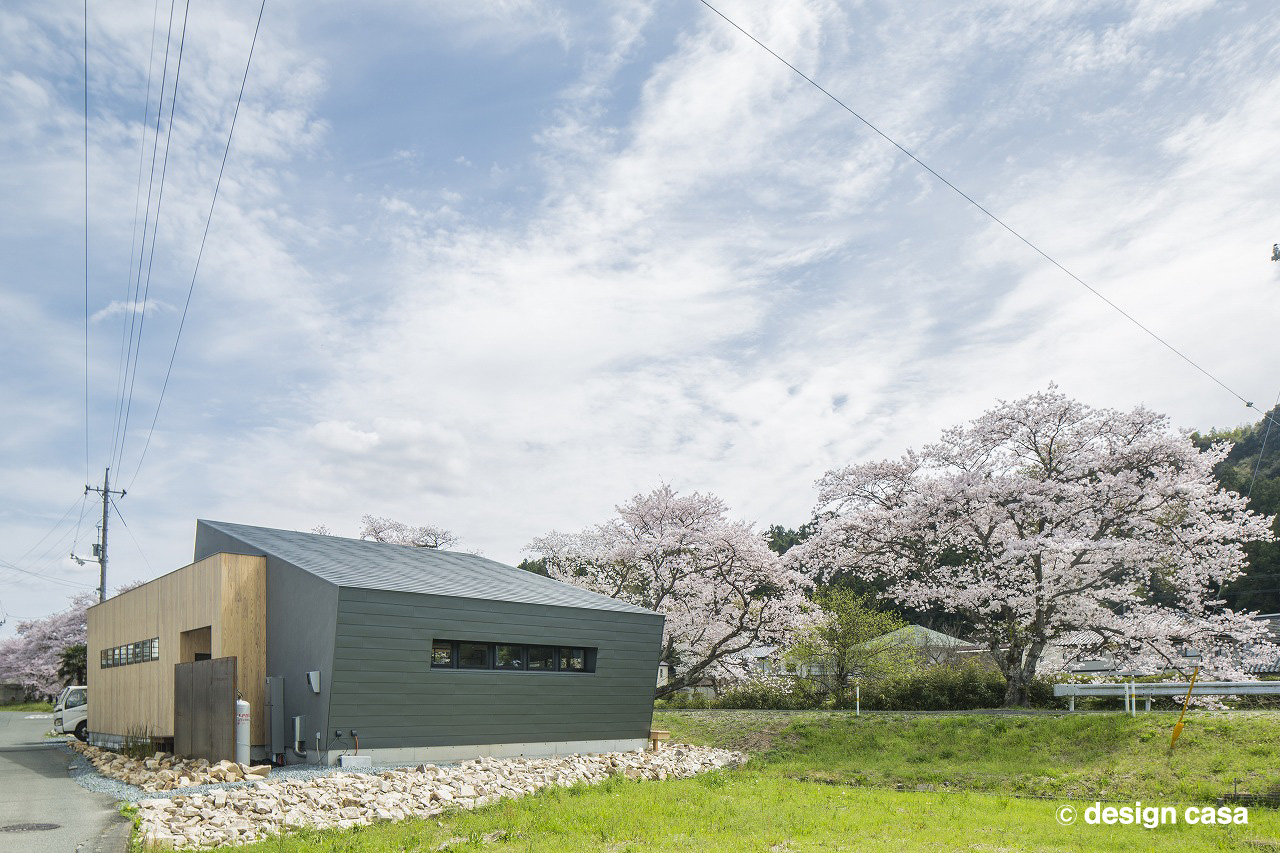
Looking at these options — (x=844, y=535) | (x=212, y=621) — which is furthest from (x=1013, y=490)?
(x=212, y=621)

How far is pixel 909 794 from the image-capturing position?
1259cm

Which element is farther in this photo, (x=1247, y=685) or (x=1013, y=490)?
(x=1013, y=490)

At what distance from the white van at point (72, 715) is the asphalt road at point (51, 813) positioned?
4933mm

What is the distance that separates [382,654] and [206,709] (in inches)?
117

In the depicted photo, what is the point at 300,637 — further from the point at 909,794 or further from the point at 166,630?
the point at 909,794

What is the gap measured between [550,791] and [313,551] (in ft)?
23.0

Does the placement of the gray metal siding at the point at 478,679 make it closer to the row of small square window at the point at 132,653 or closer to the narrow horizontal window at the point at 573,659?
the narrow horizontal window at the point at 573,659

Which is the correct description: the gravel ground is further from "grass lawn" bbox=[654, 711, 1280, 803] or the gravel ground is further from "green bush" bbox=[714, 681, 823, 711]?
"green bush" bbox=[714, 681, 823, 711]

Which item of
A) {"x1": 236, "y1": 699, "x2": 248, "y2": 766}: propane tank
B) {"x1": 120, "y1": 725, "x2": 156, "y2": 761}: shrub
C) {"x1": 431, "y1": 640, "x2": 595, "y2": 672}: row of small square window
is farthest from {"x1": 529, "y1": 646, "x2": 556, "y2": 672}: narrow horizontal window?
{"x1": 120, "y1": 725, "x2": 156, "y2": 761}: shrub

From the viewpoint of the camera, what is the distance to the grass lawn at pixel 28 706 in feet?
147

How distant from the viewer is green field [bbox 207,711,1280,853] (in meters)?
9.41

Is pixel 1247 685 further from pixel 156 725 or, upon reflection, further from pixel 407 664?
pixel 156 725

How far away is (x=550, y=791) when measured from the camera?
12.3 metres

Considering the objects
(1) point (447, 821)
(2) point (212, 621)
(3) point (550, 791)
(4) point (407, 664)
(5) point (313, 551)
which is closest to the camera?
(1) point (447, 821)
